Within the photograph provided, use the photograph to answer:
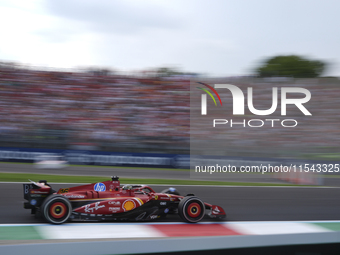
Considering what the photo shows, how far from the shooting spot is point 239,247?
10.4 feet

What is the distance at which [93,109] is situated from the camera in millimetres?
14742

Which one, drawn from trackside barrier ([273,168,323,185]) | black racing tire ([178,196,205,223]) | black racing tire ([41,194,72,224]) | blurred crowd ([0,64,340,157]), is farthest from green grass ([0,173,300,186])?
black racing tire ([41,194,72,224])

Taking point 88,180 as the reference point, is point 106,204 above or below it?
above

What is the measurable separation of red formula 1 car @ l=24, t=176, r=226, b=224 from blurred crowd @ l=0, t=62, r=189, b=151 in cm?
740

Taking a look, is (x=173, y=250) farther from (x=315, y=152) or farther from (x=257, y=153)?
(x=315, y=152)

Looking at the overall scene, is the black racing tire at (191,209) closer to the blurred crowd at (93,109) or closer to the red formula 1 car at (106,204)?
the red formula 1 car at (106,204)

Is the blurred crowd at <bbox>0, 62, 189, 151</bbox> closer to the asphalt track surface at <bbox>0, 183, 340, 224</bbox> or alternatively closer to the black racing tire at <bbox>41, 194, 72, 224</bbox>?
the asphalt track surface at <bbox>0, 183, 340, 224</bbox>

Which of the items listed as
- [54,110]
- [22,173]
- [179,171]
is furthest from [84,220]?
[54,110]

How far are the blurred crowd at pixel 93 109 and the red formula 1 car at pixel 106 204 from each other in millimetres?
7404

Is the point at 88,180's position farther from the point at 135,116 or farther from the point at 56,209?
the point at 135,116

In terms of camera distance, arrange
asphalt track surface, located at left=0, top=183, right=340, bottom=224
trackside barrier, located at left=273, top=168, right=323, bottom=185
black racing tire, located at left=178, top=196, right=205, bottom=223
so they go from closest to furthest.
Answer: black racing tire, located at left=178, top=196, right=205, bottom=223, asphalt track surface, located at left=0, top=183, right=340, bottom=224, trackside barrier, located at left=273, top=168, right=323, bottom=185

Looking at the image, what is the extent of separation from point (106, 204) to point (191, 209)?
1146 millimetres

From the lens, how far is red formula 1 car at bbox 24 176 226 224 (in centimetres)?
467

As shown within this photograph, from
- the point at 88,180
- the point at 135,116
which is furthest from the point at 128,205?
the point at 135,116
